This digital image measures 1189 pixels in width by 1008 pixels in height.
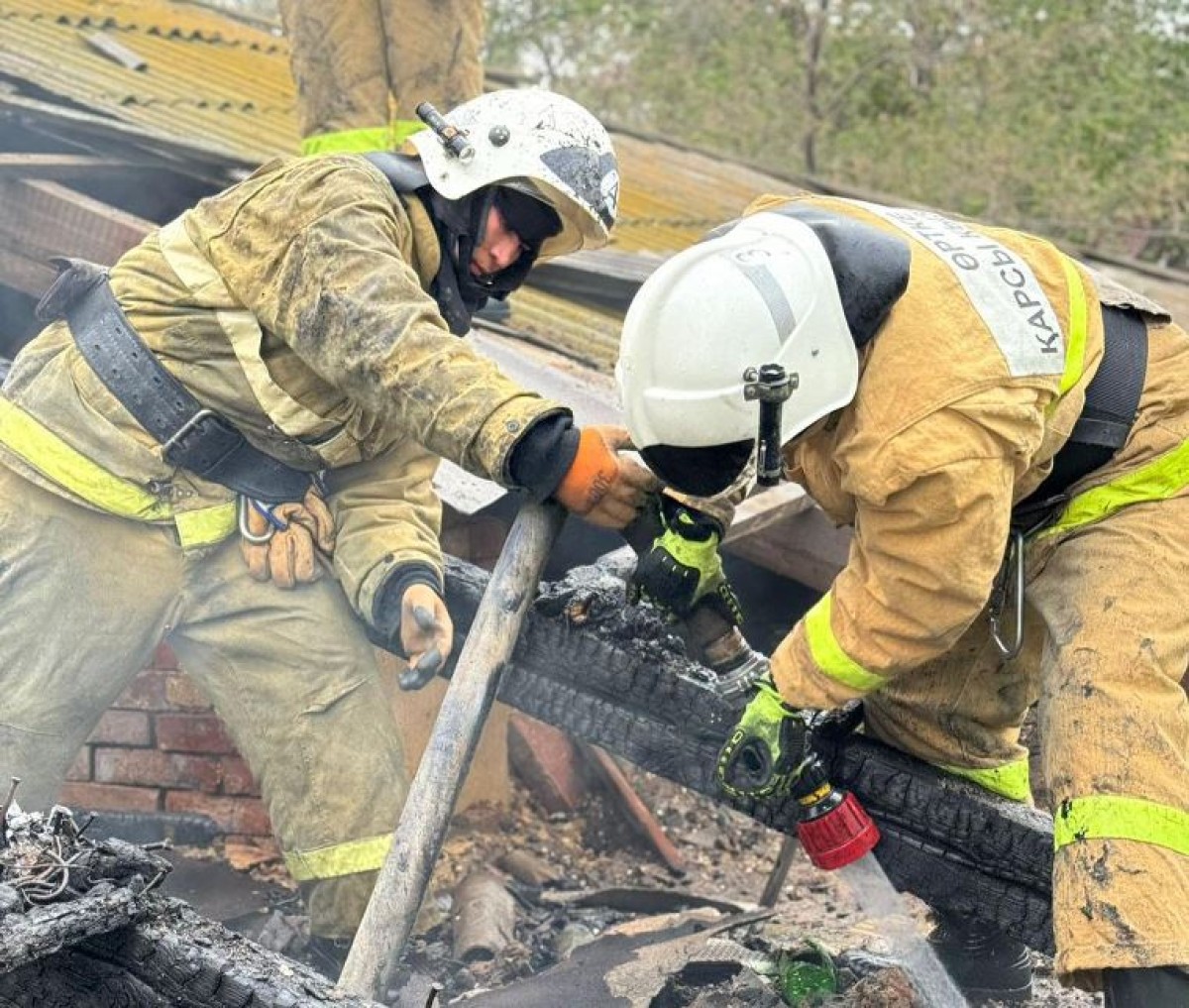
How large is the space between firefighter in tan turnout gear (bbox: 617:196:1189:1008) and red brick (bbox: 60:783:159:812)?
2507mm

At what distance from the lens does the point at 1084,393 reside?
3.36m

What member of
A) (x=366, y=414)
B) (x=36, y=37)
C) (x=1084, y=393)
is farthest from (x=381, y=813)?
(x=36, y=37)

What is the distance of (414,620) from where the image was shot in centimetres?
407

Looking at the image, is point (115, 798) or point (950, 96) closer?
point (115, 798)

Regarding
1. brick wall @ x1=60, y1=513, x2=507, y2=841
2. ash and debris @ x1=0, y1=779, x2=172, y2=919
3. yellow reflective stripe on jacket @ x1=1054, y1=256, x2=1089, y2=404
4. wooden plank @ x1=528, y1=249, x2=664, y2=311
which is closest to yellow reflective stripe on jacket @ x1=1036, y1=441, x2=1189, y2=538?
yellow reflective stripe on jacket @ x1=1054, y1=256, x2=1089, y2=404

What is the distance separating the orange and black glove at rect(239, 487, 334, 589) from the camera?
4.11m

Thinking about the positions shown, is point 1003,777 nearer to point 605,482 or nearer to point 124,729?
point 605,482

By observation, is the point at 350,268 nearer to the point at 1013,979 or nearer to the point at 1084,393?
the point at 1084,393

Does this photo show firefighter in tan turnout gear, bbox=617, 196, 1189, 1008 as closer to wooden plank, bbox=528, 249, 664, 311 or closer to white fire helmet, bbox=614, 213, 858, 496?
white fire helmet, bbox=614, 213, 858, 496

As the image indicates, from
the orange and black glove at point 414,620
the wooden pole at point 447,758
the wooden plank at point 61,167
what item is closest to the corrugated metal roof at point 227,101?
the wooden plank at point 61,167

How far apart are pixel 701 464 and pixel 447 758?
3.07 feet

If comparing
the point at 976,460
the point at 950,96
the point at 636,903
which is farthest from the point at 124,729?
the point at 950,96

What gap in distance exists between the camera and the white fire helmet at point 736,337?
3113 mm

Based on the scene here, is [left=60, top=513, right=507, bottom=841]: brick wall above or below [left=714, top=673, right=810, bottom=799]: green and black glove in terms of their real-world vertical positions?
below
